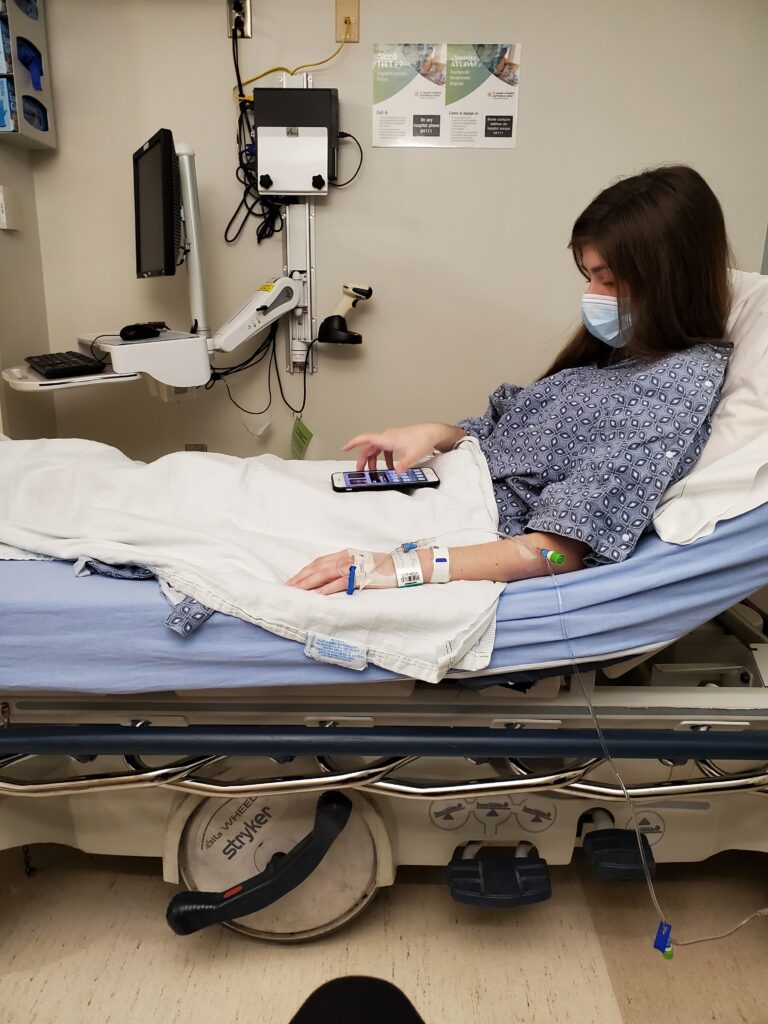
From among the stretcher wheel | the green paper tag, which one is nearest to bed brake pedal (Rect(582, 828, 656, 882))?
the stretcher wheel

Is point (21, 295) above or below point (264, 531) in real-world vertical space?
above

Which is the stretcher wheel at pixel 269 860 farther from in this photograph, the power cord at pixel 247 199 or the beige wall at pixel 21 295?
the power cord at pixel 247 199

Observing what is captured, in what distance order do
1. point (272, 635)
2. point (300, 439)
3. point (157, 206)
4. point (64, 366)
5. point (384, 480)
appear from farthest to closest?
point (300, 439)
point (157, 206)
point (64, 366)
point (384, 480)
point (272, 635)

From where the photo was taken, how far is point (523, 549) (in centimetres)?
110

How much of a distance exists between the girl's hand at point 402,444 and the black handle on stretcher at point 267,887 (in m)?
0.63

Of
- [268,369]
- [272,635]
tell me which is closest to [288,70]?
[268,369]

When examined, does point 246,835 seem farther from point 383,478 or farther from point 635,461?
point 635,461

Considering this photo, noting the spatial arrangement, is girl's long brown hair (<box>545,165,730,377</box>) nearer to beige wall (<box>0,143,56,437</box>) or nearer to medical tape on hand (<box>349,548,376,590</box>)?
medical tape on hand (<box>349,548,376,590</box>)

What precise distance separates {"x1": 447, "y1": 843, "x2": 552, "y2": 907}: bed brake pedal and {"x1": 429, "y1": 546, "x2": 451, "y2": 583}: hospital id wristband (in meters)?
0.56

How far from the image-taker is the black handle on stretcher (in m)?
1.18

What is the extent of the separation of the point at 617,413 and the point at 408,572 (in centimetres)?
44

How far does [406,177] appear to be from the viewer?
246 cm

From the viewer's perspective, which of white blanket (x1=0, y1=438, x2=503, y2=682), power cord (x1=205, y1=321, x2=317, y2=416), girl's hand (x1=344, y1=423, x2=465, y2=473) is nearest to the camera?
white blanket (x1=0, y1=438, x2=503, y2=682)

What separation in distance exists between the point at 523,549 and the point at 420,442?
0.42 metres
